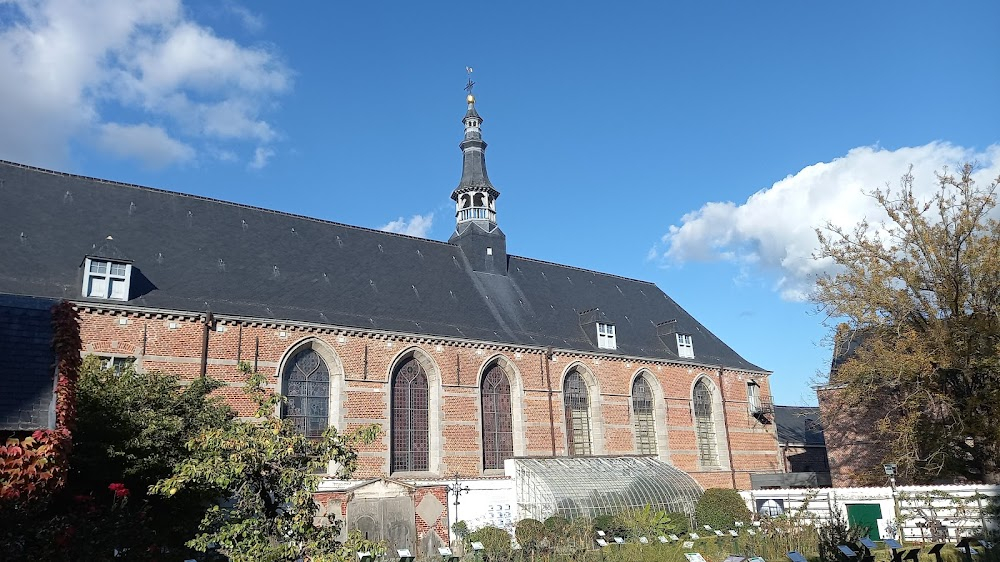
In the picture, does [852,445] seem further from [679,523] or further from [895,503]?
[679,523]

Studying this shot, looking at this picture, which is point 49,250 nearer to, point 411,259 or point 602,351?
point 411,259

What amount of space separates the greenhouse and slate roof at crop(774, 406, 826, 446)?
14.4 meters

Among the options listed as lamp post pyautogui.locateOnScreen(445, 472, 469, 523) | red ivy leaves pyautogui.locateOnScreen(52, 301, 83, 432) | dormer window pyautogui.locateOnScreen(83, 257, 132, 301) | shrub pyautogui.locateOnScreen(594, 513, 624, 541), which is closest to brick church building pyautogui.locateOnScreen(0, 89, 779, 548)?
dormer window pyautogui.locateOnScreen(83, 257, 132, 301)

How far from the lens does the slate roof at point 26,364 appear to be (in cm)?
889

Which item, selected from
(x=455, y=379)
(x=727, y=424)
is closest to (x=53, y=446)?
(x=455, y=379)

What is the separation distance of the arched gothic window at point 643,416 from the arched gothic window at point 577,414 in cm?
223

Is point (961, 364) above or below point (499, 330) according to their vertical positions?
below

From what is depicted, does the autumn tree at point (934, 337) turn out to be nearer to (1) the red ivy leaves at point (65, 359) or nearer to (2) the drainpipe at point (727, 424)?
(2) the drainpipe at point (727, 424)

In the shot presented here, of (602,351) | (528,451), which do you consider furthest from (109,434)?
(602,351)

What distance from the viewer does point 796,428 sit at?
38.6 m

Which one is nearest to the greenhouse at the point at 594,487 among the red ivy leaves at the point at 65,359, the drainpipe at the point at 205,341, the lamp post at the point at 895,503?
the lamp post at the point at 895,503

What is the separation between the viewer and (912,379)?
65.9ft

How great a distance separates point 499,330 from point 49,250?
12782mm

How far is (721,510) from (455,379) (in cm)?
902
